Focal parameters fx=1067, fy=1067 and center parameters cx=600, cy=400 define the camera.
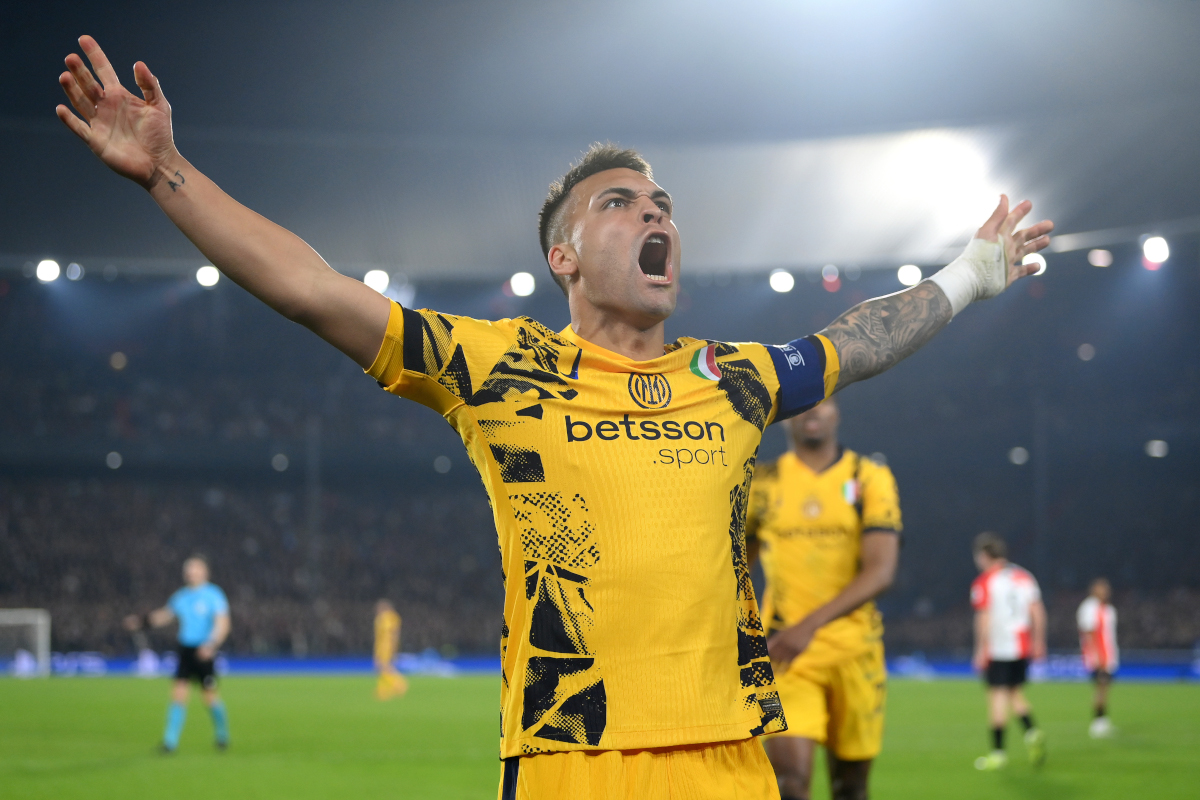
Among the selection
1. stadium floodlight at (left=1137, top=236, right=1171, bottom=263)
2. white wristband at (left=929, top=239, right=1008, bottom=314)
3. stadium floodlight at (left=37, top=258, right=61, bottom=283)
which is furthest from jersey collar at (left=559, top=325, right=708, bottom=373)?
stadium floodlight at (left=37, top=258, right=61, bottom=283)

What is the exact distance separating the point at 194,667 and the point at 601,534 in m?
11.1

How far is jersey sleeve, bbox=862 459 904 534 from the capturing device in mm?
5621

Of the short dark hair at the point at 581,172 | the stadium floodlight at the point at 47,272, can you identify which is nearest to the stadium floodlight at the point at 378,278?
the stadium floodlight at the point at 47,272

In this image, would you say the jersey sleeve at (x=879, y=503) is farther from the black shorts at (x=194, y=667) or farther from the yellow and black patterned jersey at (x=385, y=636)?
the yellow and black patterned jersey at (x=385, y=636)

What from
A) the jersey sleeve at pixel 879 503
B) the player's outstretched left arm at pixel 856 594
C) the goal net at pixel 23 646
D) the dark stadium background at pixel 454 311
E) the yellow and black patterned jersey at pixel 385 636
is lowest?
the goal net at pixel 23 646

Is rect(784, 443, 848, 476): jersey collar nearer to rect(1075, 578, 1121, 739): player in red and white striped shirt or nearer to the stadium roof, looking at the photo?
rect(1075, 578, 1121, 739): player in red and white striped shirt

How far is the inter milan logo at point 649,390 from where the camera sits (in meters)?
2.43

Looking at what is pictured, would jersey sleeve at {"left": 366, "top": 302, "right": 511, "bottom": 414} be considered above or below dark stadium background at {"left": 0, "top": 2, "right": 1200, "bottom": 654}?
below

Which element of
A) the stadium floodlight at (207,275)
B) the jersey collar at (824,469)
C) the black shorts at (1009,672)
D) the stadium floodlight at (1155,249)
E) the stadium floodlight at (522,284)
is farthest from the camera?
the stadium floodlight at (522,284)

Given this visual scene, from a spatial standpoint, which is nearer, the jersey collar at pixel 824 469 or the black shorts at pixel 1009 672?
the jersey collar at pixel 824 469

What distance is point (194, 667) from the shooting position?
1202cm

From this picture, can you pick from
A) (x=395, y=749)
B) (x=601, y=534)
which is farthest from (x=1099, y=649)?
(x=601, y=534)

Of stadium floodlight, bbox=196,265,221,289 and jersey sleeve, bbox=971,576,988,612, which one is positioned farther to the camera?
stadium floodlight, bbox=196,265,221,289

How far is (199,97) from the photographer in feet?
64.9
